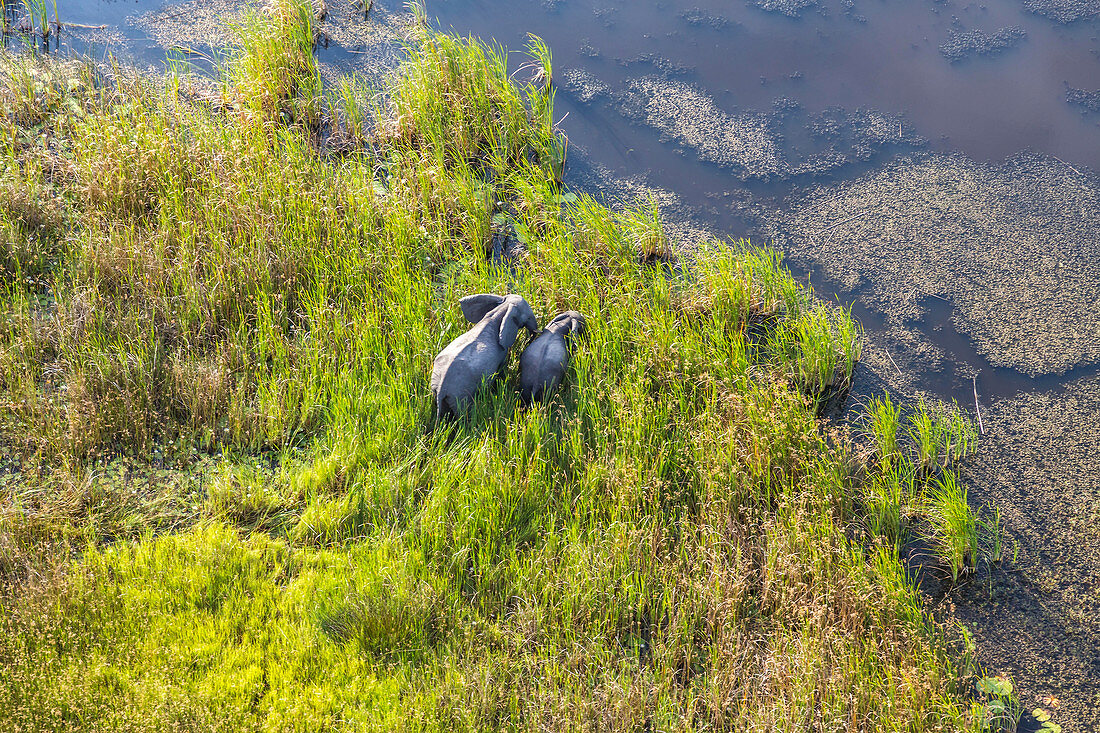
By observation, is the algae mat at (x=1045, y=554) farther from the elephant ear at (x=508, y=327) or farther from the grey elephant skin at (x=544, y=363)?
the elephant ear at (x=508, y=327)

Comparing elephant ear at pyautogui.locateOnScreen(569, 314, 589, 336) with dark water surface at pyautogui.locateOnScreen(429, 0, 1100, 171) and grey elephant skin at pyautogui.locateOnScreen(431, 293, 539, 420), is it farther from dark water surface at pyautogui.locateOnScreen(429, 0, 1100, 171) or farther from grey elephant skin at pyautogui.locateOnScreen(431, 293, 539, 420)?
dark water surface at pyautogui.locateOnScreen(429, 0, 1100, 171)

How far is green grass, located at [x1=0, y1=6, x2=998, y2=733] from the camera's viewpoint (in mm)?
2385

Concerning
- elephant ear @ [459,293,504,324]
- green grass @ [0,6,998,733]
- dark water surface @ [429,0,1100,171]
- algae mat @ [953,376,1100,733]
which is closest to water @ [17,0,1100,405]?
dark water surface @ [429,0,1100,171]

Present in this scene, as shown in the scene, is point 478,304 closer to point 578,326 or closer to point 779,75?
point 578,326

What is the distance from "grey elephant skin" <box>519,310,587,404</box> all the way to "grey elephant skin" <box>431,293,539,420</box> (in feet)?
0.30

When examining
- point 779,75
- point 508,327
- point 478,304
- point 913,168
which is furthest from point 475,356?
point 779,75

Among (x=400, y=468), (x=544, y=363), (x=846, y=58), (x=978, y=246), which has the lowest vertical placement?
(x=400, y=468)

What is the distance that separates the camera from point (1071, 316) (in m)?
3.52

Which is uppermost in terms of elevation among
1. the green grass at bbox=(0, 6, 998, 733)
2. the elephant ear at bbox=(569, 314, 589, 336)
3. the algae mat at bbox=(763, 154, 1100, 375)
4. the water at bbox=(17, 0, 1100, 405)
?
the water at bbox=(17, 0, 1100, 405)

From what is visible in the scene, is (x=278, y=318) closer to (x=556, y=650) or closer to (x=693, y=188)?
(x=556, y=650)

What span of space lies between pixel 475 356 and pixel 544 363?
0.94 ft

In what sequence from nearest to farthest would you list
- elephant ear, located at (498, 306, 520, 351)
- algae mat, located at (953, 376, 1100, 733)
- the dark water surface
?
algae mat, located at (953, 376, 1100, 733) < elephant ear, located at (498, 306, 520, 351) < the dark water surface

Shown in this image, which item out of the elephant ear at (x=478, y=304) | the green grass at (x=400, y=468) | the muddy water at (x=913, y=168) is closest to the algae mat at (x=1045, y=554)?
the muddy water at (x=913, y=168)

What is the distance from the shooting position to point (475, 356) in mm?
3014
